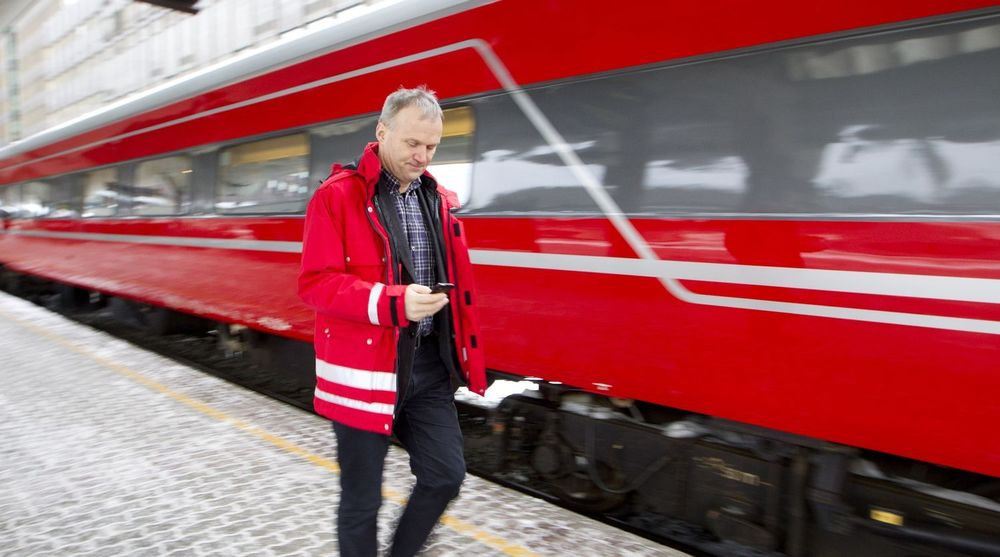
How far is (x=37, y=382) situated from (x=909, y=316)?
601 cm

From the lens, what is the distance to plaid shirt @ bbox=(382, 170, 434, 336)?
2.16m

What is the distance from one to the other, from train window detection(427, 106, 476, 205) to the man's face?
5.55 feet

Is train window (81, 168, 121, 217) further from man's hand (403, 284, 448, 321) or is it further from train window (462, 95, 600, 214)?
man's hand (403, 284, 448, 321)

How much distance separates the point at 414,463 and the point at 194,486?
180 cm

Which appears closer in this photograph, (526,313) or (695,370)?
(695,370)

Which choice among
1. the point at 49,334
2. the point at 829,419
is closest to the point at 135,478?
the point at 829,419

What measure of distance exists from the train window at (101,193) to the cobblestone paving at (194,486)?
3.12 m

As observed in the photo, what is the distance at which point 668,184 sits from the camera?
2.88m

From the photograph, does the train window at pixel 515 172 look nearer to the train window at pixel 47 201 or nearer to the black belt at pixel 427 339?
the black belt at pixel 427 339

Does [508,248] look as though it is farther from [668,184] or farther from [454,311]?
[454,311]

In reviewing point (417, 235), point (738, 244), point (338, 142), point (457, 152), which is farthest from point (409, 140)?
point (338, 142)

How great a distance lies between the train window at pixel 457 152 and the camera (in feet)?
12.3

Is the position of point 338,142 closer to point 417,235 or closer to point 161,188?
point 417,235

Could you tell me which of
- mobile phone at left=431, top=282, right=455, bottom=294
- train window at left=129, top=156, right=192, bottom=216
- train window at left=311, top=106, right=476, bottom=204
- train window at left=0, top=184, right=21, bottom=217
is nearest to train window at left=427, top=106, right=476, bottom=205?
train window at left=311, top=106, right=476, bottom=204
